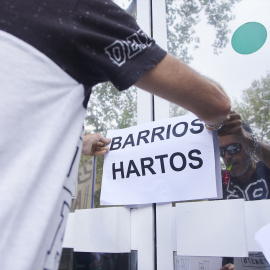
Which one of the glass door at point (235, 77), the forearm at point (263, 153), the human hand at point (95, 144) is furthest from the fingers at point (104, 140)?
the forearm at point (263, 153)

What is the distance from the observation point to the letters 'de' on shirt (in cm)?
43

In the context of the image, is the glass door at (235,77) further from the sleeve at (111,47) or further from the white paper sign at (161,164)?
the sleeve at (111,47)

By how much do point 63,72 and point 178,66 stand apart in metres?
0.20

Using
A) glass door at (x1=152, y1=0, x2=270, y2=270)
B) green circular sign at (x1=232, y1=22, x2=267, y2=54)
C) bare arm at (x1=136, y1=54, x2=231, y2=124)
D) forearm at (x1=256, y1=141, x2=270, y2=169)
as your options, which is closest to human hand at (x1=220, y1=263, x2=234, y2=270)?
glass door at (x1=152, y1=0, x2=270, y2=270)

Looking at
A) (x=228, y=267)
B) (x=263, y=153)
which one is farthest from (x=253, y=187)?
(x=228, y=267)

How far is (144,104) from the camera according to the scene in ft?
3.49

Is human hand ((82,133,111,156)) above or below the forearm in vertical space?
above

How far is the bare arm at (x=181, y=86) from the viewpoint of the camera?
0.54 metres

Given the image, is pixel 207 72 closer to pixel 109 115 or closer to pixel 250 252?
pixel 109 115

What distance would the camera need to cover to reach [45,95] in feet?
1.55

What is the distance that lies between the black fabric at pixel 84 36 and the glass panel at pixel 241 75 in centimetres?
44

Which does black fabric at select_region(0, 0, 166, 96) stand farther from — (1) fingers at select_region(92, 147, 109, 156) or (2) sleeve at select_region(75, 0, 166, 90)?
(1) fingers at select_region(92, 147, 109, 156)

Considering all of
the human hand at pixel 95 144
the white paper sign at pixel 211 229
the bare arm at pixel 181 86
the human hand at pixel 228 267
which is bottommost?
the human hand at pixel 228 267

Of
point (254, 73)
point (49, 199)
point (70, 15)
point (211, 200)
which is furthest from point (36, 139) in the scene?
point (254, 73)
